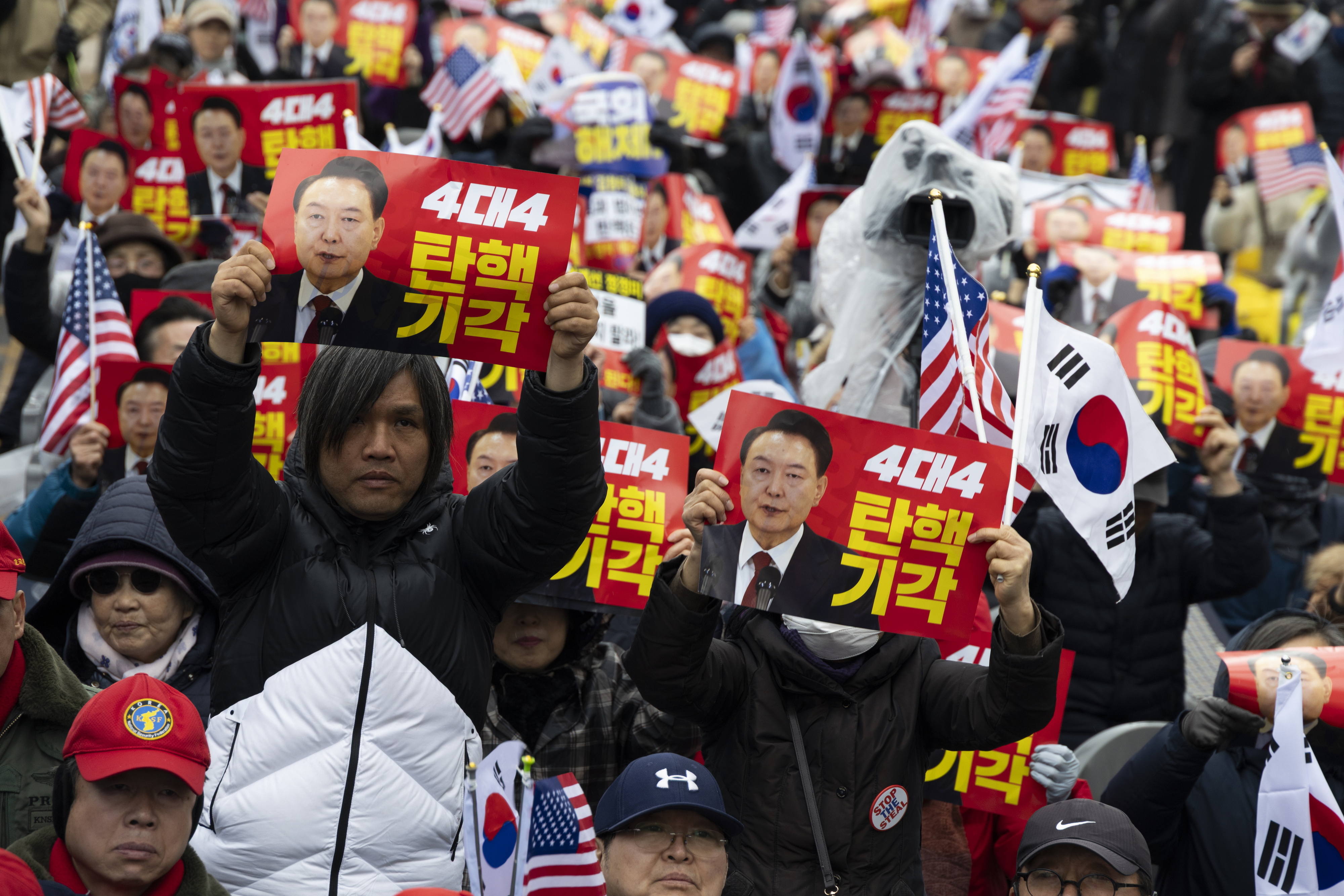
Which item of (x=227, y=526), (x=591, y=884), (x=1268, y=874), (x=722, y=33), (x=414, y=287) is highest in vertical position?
(x=722, y=33)

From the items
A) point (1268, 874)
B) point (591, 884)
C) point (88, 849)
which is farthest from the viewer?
point (1268, 874)

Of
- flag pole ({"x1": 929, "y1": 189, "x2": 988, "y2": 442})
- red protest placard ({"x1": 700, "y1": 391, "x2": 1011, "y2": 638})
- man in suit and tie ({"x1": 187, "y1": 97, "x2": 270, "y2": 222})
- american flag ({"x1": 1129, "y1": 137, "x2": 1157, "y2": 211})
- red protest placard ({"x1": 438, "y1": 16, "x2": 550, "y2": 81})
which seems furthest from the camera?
red protest placard ({"x1": 438, "y1": 16, "x2": 550, "y2": 81})

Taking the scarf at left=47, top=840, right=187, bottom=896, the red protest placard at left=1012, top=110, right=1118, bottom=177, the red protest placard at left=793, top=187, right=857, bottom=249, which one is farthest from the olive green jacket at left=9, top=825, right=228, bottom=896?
the red protest placard at left=1012, top=110, right=1118, bottom=177

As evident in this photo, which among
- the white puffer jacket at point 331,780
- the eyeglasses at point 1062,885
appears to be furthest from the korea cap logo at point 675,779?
the eyeglasses at point 1062,885

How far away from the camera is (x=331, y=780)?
3.07 metres

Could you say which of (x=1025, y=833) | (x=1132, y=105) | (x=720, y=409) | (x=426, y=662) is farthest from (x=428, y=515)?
(x=1132, y=105)

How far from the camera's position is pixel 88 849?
117 inches

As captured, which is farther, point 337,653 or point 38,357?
point 38,357

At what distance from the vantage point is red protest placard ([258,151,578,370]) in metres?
3.22

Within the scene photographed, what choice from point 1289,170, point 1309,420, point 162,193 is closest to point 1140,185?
point 1289,170

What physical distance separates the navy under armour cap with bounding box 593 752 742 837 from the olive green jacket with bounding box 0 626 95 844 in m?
1.26

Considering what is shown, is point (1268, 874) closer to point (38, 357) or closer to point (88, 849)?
point (88, 849)

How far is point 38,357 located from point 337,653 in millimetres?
4822

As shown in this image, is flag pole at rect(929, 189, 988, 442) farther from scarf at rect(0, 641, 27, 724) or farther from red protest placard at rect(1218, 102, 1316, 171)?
red protest placard at rect(1218, 102, 1316, 171)
